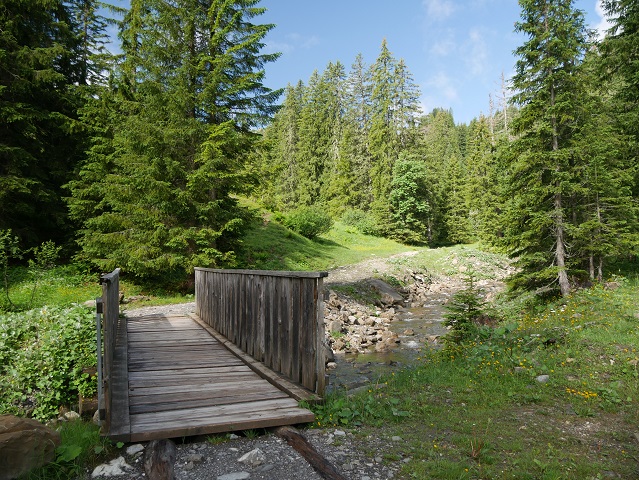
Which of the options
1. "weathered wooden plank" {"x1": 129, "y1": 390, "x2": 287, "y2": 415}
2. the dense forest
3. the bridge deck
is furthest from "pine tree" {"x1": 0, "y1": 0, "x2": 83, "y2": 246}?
"weathered wooden plank" {"x1": 129, "y1": 390, "x2": 287, "y2": 415}

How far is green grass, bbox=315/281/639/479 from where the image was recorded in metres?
3.16

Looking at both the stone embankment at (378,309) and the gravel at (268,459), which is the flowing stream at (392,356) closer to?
the stone embankment at (378,309)

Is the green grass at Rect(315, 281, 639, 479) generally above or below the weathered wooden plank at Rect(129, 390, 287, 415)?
below

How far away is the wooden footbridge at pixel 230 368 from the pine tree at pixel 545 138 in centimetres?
768

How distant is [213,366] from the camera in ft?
18.4

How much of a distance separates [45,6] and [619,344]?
20555 millimetres

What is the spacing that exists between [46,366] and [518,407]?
20.8 feet

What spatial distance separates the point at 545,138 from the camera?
10.2 meters

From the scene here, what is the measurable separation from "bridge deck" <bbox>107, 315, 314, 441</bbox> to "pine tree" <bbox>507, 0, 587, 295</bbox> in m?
8.30

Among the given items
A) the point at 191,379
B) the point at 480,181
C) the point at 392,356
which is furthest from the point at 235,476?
the point at 480,181

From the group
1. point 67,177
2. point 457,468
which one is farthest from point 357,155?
point 457,468

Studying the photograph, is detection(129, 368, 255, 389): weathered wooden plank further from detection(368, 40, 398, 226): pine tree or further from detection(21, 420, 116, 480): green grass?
detection(368, 40, 398, 226): pine tree

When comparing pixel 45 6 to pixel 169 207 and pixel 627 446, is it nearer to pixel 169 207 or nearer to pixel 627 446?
pixel 169 207

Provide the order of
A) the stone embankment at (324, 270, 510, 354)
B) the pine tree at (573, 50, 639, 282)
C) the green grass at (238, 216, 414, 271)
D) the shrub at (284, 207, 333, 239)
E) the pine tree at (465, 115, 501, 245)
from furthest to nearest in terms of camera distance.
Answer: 1. the pine tree at (465, 115, 501, 245)
2. the shrub at (284, 207, 333, 239)
3. the green grass at (238, 216, 414, 271)
4. the stone embankment at (324, 270, 510, 354)
5. the pine tree at (573, 50, 639, 282)
